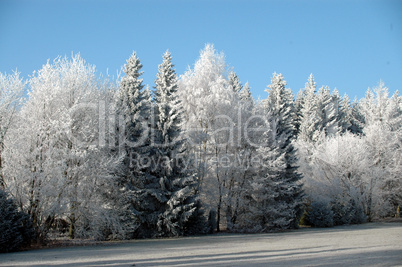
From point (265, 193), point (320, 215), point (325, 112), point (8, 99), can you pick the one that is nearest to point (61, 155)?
point (8, 99)

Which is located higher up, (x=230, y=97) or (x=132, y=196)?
(x=230, y=97)

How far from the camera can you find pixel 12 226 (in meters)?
15.2

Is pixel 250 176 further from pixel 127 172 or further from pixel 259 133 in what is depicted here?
pixel 127 172

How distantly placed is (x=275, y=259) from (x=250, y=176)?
1587 centimetres

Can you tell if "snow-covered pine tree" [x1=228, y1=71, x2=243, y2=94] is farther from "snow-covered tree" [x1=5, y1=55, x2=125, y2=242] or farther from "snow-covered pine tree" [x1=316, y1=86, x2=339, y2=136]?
"snow-covered tree" [x1=5, y1=55, x2=125, y2=242]

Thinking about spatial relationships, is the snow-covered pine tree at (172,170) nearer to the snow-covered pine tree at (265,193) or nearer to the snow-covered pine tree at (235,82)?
the snow-covered pine tree at (265,193)

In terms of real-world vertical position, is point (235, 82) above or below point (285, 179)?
above

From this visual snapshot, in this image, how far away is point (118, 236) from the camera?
20.6 meters

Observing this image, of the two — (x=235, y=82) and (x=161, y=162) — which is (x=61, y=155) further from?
(x=235, y=82)

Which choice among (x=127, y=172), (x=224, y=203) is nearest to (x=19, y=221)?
(x=127, y=172)

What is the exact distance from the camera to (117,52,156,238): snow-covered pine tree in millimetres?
21781

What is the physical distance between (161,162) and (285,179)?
1090 centimetres

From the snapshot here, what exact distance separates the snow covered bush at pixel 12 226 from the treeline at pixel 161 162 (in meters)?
0.10

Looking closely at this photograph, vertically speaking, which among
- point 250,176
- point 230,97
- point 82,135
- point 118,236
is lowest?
point 118,236
